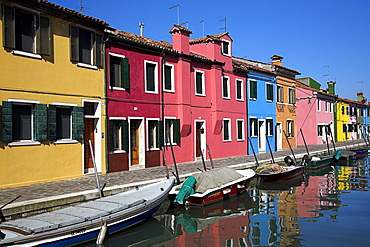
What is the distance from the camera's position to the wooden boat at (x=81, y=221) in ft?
23.2

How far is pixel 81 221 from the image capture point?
788cm

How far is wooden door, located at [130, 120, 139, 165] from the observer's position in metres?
16.3

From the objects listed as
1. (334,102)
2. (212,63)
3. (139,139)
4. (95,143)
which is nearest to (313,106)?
(334,102)

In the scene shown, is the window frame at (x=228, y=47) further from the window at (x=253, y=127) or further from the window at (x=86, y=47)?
the window at (x=86, y=47)

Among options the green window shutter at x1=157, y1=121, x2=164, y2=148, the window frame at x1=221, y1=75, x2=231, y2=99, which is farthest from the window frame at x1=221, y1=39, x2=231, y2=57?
the green window shutter at x1=157, y1=121, x2=164, y2=148

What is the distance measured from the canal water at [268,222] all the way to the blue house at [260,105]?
10.0 metres

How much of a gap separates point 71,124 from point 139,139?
13.1ft

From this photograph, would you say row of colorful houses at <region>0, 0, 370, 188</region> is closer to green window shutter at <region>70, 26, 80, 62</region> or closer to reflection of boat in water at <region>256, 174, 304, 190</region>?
green window shutter at <region>70, 26, 80, 62</region>

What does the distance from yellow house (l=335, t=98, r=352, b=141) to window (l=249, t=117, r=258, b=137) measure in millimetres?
22895

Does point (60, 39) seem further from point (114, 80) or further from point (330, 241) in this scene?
point (330, 241)

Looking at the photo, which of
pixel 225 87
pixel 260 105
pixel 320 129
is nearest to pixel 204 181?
pixel 225 87

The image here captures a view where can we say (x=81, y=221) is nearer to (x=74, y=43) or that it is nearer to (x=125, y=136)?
(x=125, y=136)

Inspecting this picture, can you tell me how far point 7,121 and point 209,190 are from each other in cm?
704

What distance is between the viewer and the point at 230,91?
895 inches
